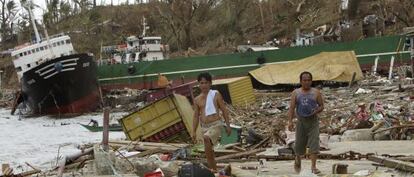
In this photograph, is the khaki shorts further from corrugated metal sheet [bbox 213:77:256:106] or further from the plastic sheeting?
the plastic sheeting

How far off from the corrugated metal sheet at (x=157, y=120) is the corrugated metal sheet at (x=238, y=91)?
10143mm

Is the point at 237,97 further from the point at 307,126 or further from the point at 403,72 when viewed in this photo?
the point at 307,126

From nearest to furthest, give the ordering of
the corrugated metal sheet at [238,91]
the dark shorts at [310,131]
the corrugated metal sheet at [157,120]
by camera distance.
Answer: the dark shorts at [310,131]
the corrugated metal sheet at [157,120]
the corrugated metal sheet at [238,91]

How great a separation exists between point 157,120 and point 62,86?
24.4m

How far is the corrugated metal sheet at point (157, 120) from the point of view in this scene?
15.3 meters

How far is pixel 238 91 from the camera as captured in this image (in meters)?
26.0

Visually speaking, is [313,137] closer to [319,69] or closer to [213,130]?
[213,130]

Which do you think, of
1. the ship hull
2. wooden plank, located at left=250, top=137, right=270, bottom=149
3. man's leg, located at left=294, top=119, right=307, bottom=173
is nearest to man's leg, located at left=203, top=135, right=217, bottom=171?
man's leg, located at left=294, top=119, right=307, bottom=173

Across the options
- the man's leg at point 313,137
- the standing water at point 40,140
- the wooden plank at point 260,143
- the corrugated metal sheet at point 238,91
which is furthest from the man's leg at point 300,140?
the corrugated metal sheet at point 238,91

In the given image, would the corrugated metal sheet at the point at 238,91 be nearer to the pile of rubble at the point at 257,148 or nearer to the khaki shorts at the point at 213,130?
the pile of rubble at the point at 257,148

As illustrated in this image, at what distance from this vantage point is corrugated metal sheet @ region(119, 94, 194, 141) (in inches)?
603

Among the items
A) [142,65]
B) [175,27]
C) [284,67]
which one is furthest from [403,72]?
[175,27]

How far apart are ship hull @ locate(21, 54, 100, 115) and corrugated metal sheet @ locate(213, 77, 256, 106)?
15309 millimetres

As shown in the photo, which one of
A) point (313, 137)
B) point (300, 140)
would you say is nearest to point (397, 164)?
point (313, 137)
